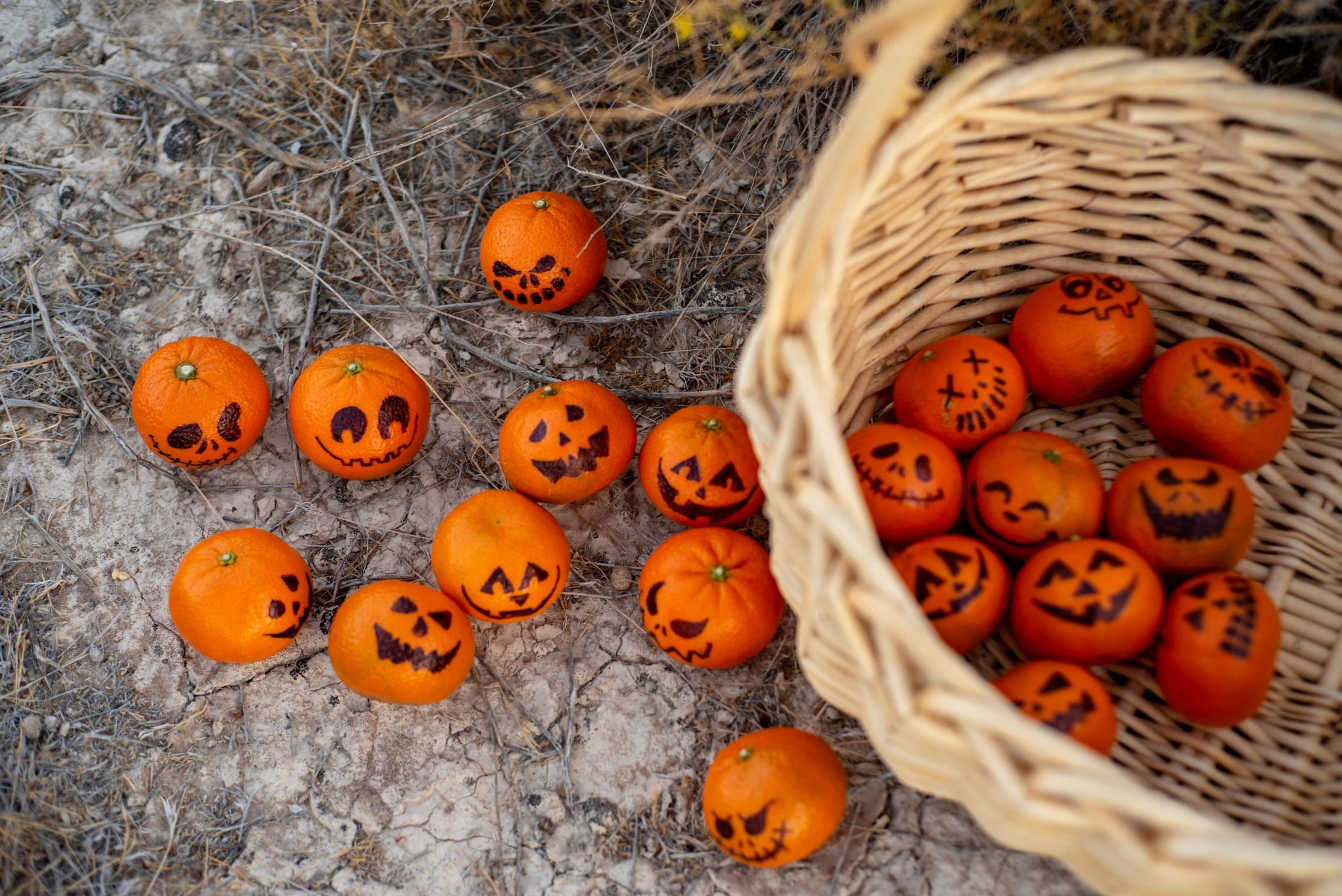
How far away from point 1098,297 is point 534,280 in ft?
4.33

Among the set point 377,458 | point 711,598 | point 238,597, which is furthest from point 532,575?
point 238,597

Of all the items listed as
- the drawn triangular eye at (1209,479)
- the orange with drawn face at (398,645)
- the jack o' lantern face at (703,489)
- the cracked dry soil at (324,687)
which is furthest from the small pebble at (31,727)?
the drawn triangular eye at (1209,479)

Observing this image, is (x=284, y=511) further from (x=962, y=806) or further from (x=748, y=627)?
(x=962, y=806)

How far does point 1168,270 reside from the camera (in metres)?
1.91

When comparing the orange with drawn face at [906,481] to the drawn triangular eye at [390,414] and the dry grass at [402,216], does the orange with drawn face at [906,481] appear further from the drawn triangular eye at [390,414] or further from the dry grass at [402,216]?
the drawn triangular eye at [390,414]

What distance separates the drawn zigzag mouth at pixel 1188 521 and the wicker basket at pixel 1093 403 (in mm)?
251

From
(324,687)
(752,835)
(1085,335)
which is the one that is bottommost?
(324,687)

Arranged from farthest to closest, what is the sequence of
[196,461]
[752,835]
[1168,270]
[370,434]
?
[196,461]
[370,434]
[1168,270]
[752,835]

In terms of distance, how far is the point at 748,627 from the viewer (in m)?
1.89

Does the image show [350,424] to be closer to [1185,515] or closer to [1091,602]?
[1091,602]

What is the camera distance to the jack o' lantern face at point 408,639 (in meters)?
1.85

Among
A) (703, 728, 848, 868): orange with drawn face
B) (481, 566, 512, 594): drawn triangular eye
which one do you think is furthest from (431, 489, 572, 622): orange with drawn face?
(703, 728, 848, 868): orange with drawn face

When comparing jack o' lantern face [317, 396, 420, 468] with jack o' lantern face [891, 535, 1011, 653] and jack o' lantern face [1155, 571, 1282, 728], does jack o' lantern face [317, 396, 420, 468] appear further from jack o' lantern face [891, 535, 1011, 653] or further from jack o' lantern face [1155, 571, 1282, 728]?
jack o' lantern face [1155, 571, 1282, 728]

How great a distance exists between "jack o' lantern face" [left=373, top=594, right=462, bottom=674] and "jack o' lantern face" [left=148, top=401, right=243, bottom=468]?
2.26ft
